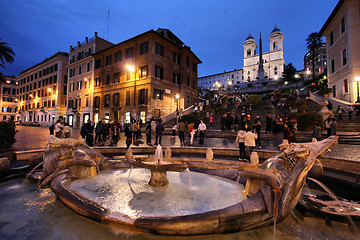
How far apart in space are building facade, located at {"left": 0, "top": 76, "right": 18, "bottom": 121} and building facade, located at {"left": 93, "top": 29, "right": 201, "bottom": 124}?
4774 centimetres

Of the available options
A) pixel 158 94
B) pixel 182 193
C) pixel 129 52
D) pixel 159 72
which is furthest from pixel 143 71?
pixel 182 193

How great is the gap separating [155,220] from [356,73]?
27.8 m

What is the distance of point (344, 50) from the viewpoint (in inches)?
863

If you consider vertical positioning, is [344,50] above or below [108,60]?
below

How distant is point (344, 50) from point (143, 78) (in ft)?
90.6

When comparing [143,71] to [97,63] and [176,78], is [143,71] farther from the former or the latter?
[97,63]

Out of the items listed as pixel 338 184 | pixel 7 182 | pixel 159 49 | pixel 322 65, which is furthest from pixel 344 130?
pixel 322 65

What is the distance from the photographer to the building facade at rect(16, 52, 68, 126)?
41219 millimetres

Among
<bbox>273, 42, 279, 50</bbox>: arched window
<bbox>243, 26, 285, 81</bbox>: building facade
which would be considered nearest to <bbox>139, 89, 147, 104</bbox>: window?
<bbox>243, 26, 285, 81</bbox>: building facade

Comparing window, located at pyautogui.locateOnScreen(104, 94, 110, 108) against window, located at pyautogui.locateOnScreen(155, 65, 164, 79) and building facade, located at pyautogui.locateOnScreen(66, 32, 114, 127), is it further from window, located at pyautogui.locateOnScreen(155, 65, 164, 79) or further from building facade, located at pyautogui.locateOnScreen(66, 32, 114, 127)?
window, located at pyautogui.locateOnScreen(155, 65, 164, 79)

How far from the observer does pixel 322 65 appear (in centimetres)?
7094

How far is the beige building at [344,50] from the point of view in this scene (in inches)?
779

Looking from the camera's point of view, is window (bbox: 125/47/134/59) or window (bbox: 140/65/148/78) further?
window (bbox: 125/47/134/59)

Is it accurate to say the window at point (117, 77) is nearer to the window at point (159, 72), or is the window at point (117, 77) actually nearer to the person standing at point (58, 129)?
the window at point (159, 72)
